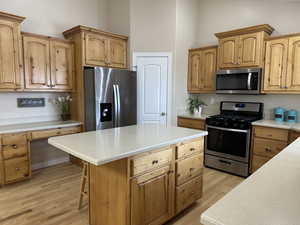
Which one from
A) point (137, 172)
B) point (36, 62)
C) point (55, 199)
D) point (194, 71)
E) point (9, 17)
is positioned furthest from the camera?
point (194, 71)

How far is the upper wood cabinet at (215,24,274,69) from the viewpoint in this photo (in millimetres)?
3482

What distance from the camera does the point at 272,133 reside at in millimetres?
3227

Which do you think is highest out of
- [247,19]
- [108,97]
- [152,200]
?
[247,19]

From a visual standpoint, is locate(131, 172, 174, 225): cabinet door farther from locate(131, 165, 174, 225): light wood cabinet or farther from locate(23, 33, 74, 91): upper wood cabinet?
locate(23, 33, 74, 91): upper wood cabinet

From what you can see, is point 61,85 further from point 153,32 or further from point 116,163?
point 116,163

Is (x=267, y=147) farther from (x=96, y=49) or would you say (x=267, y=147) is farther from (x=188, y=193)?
(x=96, y=49)

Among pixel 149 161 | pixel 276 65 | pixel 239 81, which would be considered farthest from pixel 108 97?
pixel 276 65

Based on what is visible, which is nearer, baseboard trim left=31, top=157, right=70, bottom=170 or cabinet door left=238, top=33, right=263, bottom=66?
cabinet door left=238, top=33, right=263, bottom=66

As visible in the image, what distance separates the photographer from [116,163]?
1.79 m

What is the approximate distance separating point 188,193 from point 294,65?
2.56 metres

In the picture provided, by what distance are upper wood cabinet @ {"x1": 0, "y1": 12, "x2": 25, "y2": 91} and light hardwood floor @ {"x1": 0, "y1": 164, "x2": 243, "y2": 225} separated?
1527 millimetres

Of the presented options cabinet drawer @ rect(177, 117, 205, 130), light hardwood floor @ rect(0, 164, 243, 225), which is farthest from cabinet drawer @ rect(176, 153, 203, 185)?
cabinet drawer @ rect(177, 117, 205, 130)

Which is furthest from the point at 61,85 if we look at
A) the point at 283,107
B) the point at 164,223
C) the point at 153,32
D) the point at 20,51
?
the point at 283,107

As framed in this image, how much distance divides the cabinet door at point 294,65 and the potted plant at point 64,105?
3850 millimetres
